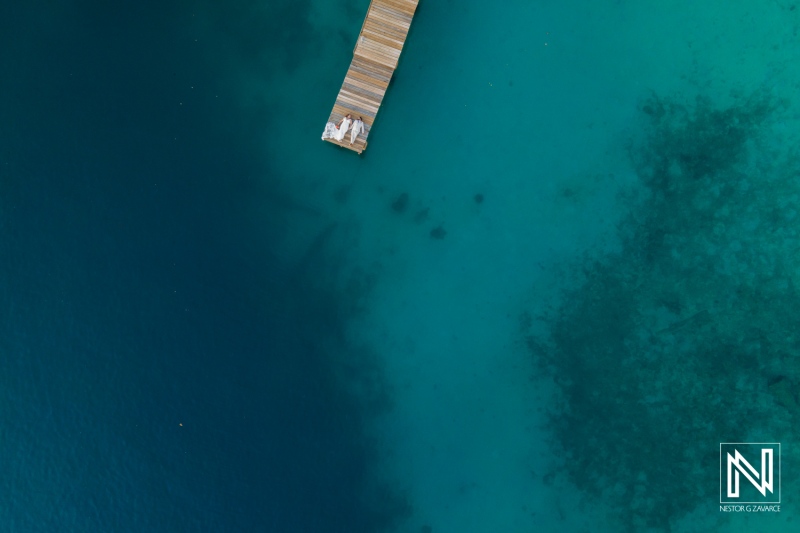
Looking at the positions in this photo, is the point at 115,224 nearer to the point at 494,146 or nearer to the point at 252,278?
the point at 252,278

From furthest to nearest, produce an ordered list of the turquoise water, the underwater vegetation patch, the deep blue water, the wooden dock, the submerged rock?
the deep blue water, the submerged rock, the wooden dock, the turquoise water, the underwater vegetation patch

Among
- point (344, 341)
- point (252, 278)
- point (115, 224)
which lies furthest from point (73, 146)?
point (344, 341)

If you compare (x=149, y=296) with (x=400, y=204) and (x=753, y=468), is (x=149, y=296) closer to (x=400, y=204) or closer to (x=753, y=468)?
(x=400, y=204)

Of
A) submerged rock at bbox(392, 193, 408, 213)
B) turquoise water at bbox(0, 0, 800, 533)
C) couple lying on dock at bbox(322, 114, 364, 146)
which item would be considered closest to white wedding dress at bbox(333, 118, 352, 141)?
couple lying on dock at bbox(322, 114, 364, 146)

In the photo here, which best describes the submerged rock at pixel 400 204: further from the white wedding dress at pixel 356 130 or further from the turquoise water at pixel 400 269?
the white wedding dress at pixel 356 130

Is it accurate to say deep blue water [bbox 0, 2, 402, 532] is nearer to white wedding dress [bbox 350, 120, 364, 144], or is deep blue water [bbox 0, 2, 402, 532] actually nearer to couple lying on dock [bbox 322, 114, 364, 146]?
couple lying on dock [bbox 322, 114, 364, 146]

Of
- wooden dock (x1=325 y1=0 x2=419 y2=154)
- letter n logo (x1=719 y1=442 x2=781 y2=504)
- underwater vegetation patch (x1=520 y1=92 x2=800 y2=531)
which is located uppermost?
wooden dock (x1=325 y1=0 x2=419 y2=154)

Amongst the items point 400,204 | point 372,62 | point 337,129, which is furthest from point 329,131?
point 400,204
